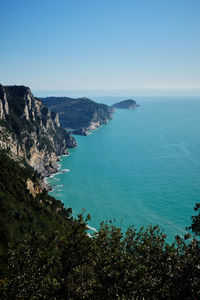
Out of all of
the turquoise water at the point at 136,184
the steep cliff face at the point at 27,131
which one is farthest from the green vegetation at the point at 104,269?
the steep cliff face at the point at 27,131

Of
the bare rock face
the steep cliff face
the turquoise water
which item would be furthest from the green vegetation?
the bare rock face

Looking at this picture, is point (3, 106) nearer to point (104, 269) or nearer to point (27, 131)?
point (27, 131)

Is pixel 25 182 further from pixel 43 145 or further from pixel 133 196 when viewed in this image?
pixel 43 145

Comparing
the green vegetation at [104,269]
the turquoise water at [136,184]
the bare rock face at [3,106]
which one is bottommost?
the turquoise water at [136,184]

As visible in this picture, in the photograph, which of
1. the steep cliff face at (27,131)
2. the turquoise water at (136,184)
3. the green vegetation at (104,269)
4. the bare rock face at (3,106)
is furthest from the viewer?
the bare rock face at (3,106)

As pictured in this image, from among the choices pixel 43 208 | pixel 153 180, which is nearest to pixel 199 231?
pixel 43 208

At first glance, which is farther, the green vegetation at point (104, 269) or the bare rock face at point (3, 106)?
the bare rock face at point (3, 106)

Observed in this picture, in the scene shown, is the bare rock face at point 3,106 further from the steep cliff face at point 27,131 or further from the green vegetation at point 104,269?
the green vegetation at point 104,269

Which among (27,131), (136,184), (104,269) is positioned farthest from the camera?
(27,131)

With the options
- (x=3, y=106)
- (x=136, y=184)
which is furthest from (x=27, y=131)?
(x=136, y=184)

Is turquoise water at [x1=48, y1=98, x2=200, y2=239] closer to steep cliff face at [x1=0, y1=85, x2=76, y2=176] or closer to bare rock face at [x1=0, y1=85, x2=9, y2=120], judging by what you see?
steep cliff face at [x1=0, y1=85, x2=76, y2=176]
